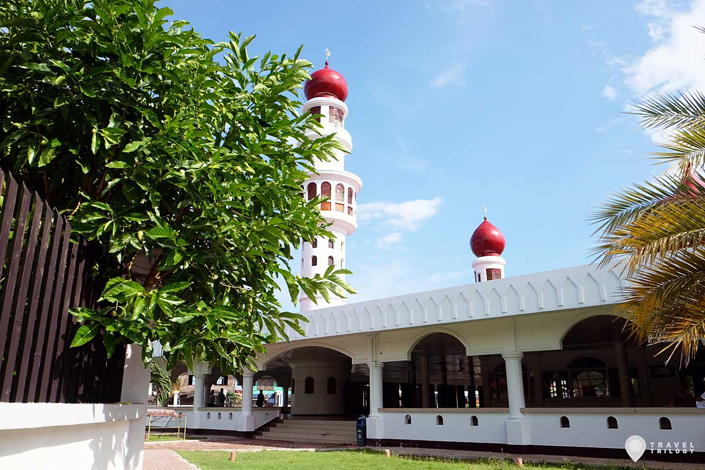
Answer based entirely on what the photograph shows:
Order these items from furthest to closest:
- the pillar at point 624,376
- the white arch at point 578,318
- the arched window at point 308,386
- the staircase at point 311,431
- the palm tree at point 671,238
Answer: the arched window at point 308,386 < the staircase at point 311,431 < the pillar at point 624,376 < the white arch at point 578,318 < the palm tree at point 671,238

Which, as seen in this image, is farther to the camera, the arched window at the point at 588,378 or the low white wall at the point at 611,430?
the arched window at the point at 588,378

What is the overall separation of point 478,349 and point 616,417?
384 centimetres

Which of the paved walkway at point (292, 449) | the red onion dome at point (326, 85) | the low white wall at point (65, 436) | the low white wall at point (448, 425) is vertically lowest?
the paved walkway at point (292, 449)

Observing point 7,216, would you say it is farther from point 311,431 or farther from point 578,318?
point 311,431

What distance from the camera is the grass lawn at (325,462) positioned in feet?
37.6

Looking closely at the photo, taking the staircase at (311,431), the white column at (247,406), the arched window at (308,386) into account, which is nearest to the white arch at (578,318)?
the staircase at (311,431)

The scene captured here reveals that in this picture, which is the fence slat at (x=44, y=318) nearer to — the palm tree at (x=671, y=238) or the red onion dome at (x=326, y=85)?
the palm tree at (x=671, y=238)

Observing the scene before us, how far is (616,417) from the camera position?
12.8 m

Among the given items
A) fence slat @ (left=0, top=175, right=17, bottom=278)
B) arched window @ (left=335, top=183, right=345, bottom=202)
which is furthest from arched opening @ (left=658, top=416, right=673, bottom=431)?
arched window @ (left=335, top=183, right=345, bottom=202)

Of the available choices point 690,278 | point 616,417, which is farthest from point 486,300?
point 690,278

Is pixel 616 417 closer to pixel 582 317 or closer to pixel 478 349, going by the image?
pixel 582 317

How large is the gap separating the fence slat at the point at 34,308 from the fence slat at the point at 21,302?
3cm

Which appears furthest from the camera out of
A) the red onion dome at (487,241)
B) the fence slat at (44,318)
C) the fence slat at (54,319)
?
the red onion dome at (487,241)

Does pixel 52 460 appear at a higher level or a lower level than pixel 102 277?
lower
